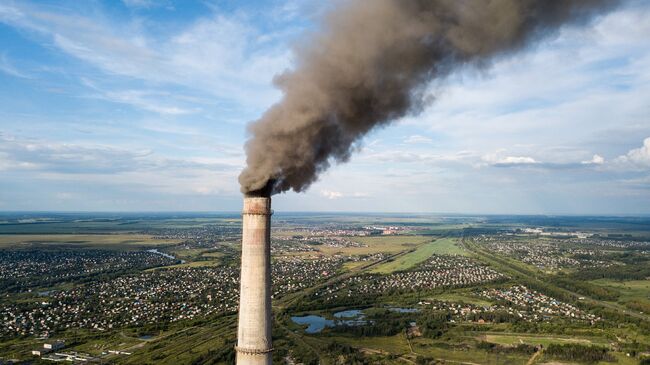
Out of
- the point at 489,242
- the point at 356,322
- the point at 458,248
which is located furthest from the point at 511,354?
the point at 489,242

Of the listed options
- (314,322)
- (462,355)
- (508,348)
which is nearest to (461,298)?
(508,348)

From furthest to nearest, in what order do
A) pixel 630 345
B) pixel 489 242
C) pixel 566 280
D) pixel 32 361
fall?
pixel 489 242 → pixel 566 280 → pixel 630 345 → pixel 32 361

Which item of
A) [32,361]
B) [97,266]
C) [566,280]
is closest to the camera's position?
[32,361]

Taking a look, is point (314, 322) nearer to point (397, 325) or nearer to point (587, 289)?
point (397, 325)

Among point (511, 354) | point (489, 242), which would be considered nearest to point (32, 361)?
point (511, 354)

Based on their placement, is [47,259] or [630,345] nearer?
[630,345]

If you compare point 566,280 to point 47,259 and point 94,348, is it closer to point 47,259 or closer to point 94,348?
point 94,348

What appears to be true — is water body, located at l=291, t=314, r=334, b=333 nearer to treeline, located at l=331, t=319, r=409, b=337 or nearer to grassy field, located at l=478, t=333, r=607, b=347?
treeline, located at l=331, t=319, r=409, b=337

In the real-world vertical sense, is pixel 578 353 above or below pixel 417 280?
below
